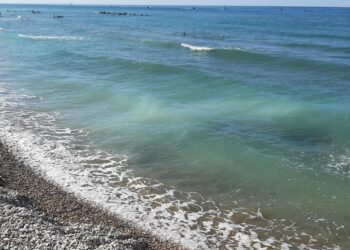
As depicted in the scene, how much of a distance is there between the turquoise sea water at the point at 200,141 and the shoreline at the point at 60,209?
0.42 m

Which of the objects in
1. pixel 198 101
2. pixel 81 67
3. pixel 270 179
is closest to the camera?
pixel 270 179

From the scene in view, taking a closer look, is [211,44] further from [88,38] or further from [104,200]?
[104,200]

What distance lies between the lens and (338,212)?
35.0 feet

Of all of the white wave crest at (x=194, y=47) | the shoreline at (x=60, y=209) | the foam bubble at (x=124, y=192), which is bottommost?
the foam bubble at (x=124, y=192)

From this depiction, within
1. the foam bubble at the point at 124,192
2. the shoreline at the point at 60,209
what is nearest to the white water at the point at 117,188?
the foam bubble at the point at 124,192

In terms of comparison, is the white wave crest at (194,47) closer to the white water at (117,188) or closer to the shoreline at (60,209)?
the white water at (117,188)

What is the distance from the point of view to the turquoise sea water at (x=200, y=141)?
1023cm

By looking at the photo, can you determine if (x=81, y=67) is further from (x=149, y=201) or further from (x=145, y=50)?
(x=149, y=201)

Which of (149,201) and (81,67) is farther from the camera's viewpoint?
(81,67)

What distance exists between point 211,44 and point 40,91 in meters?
22.5

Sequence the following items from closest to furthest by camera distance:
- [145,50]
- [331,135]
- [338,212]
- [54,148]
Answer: [338,212], [54,148], [331,135], [145,50]

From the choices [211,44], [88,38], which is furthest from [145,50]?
[88,38]

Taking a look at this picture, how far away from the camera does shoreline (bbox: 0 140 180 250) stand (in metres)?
8.34

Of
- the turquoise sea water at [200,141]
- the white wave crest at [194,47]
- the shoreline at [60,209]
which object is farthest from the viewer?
the white wave crest at [194,47]
